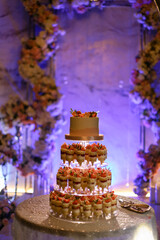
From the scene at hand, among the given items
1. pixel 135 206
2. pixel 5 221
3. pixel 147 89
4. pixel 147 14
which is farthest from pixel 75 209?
pixel 147 14

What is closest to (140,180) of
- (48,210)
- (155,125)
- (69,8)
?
(155,125)

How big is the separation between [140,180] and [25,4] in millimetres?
3576

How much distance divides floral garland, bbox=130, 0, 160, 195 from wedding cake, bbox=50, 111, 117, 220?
2.36m

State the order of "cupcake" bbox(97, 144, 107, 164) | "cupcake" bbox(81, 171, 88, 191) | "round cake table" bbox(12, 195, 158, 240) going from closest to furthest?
"round cake table" bbox(12, 195, 158, 240), "cupcake" bbox(81, 171, 88, 191), "cupcake" bbox(97, 144, 107, 164)

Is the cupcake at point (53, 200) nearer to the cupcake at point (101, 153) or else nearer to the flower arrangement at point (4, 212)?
the cupcake at point (101, 153)

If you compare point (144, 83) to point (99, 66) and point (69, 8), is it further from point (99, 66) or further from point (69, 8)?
point (69, 8)

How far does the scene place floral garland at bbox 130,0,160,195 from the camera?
17.7ft

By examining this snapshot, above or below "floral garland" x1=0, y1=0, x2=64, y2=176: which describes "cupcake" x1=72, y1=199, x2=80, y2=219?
below

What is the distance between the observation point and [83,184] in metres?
3.12

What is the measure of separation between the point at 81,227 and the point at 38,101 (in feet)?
9.83

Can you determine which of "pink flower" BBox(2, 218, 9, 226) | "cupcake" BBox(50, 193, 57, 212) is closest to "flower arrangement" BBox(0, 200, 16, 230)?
"pink flower" BBox(2, 218, 9, 226)

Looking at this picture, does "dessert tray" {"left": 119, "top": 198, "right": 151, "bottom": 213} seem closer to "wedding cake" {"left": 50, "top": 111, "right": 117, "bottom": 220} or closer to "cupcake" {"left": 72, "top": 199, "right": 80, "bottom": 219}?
"wedding cake" {"left": 50, "top": 111, "right": 117, "bottom": 220}

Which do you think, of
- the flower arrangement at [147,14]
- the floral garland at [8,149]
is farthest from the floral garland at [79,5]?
the floral garland at [8,149]

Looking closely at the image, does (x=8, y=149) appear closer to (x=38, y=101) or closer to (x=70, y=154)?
(x=38, y=101)
